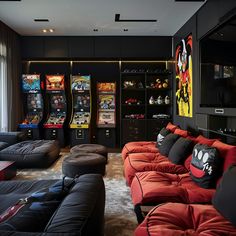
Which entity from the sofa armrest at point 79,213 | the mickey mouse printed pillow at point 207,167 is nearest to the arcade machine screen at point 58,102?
the mickey mouse printed pillow at point 207,167

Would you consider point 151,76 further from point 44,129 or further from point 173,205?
point 173,205

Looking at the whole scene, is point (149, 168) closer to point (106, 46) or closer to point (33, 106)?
point (106, 46)

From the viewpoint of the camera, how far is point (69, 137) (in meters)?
6.55

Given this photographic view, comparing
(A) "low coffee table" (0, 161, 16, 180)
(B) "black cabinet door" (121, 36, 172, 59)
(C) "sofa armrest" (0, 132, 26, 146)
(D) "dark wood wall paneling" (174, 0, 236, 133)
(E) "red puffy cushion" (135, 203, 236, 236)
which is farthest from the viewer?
(B) "black cabinet door" (121, 36, 172, 59)

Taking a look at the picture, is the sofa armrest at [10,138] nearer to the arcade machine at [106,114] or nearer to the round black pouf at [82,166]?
the round black pouf at [82,166]

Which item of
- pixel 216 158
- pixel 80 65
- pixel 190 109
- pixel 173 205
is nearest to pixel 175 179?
pixel 216 158

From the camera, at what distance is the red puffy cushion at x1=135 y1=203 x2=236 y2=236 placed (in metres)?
1.50

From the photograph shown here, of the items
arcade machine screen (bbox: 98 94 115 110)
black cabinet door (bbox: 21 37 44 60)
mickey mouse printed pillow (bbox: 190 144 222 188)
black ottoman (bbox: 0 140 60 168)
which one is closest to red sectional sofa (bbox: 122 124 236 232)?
mickey mouse printed pillow (bbox: 190 144 222 188)

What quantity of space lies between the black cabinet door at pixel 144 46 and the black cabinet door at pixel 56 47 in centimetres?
146

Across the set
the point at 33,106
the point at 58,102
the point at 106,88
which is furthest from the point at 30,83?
the point at 106,88

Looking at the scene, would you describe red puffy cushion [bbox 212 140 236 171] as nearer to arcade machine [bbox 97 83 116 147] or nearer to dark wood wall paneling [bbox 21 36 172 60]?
arcade machine [bbox 97 83 116 147]

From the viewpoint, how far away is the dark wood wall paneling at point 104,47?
6176mm

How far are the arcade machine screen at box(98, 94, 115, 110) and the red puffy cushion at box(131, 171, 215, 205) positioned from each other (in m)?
3.92

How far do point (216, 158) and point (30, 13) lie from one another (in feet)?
13.8
